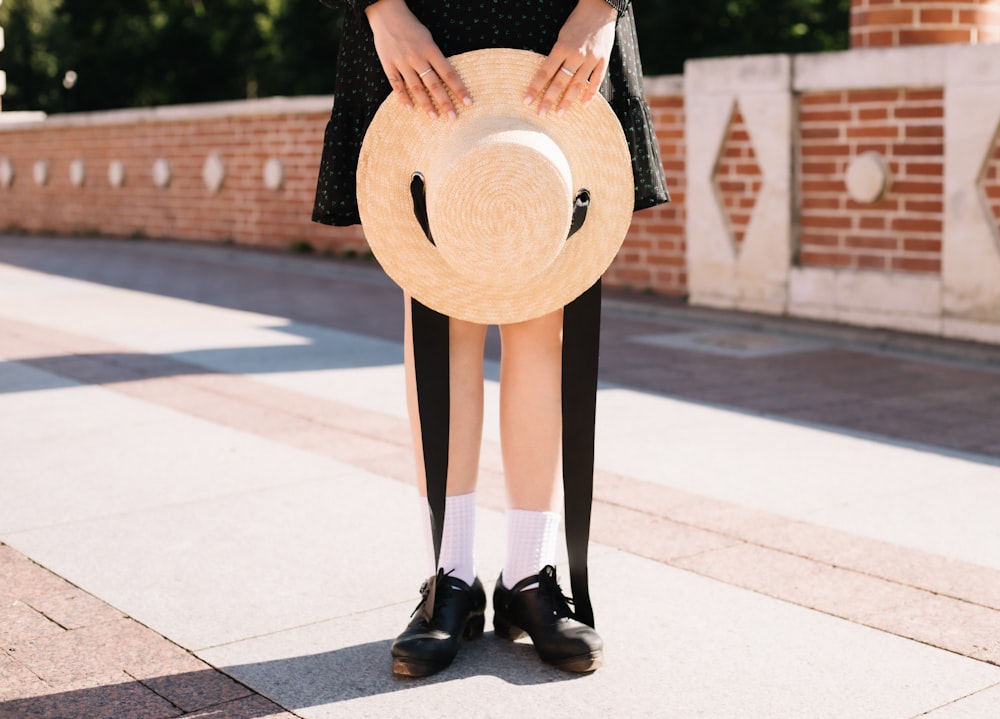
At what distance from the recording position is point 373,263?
1209 cm

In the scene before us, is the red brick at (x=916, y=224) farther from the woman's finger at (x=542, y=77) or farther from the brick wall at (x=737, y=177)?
the woman's finger at (x=542, y=77)

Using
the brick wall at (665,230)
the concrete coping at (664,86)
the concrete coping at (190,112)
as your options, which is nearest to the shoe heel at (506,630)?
the brick wall at (665,230)

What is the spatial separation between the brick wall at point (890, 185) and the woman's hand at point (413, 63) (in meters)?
5.59

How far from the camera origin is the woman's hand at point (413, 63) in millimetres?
2654

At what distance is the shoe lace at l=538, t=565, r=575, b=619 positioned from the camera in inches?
115

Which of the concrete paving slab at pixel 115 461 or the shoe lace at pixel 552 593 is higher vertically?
the shoe lace at pixel 552 593

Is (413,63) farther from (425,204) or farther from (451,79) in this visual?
(425,204)

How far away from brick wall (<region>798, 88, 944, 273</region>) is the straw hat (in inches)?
214

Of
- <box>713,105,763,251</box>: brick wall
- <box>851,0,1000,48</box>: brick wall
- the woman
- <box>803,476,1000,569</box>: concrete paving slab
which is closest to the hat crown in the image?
the woman

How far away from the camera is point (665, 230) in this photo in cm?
959

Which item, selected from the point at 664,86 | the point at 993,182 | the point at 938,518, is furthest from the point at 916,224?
the point at 938,518

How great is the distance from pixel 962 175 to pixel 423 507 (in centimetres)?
532

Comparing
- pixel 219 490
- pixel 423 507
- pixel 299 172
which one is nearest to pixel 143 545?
pixel 219 490

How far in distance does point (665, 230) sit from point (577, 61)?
7014 millimetres
